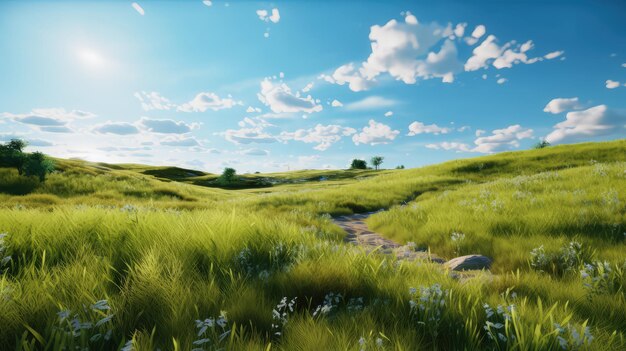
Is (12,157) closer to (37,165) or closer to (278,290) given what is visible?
(37,165)

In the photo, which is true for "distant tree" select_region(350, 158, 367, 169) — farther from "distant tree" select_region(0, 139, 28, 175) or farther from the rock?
the rock

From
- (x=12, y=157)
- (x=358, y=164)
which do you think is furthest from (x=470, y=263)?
(x=358, y=164)

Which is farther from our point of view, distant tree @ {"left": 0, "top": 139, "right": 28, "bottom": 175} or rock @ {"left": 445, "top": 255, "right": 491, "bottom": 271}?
distant tree @ {"left": 0, "top": 139, "right": 28, "bottom": 175}

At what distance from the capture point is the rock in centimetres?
557

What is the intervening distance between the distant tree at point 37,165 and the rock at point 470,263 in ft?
92.5

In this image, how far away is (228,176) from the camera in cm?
10044

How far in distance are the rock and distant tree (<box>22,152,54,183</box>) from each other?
92.5 ft

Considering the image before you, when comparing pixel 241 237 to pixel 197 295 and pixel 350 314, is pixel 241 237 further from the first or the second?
pixel 350 314

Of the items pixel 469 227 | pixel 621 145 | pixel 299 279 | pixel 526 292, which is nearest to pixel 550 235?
pixel 469 227

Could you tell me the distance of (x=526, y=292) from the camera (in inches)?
143

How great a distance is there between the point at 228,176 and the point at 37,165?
7756cm

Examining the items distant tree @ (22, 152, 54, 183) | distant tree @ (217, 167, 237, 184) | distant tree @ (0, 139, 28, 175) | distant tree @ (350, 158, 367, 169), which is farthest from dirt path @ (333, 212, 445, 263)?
distant tree @ (350, 158, 367, 169)

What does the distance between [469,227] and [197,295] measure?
745 cm

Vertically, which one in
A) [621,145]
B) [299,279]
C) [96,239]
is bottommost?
[299,279]
